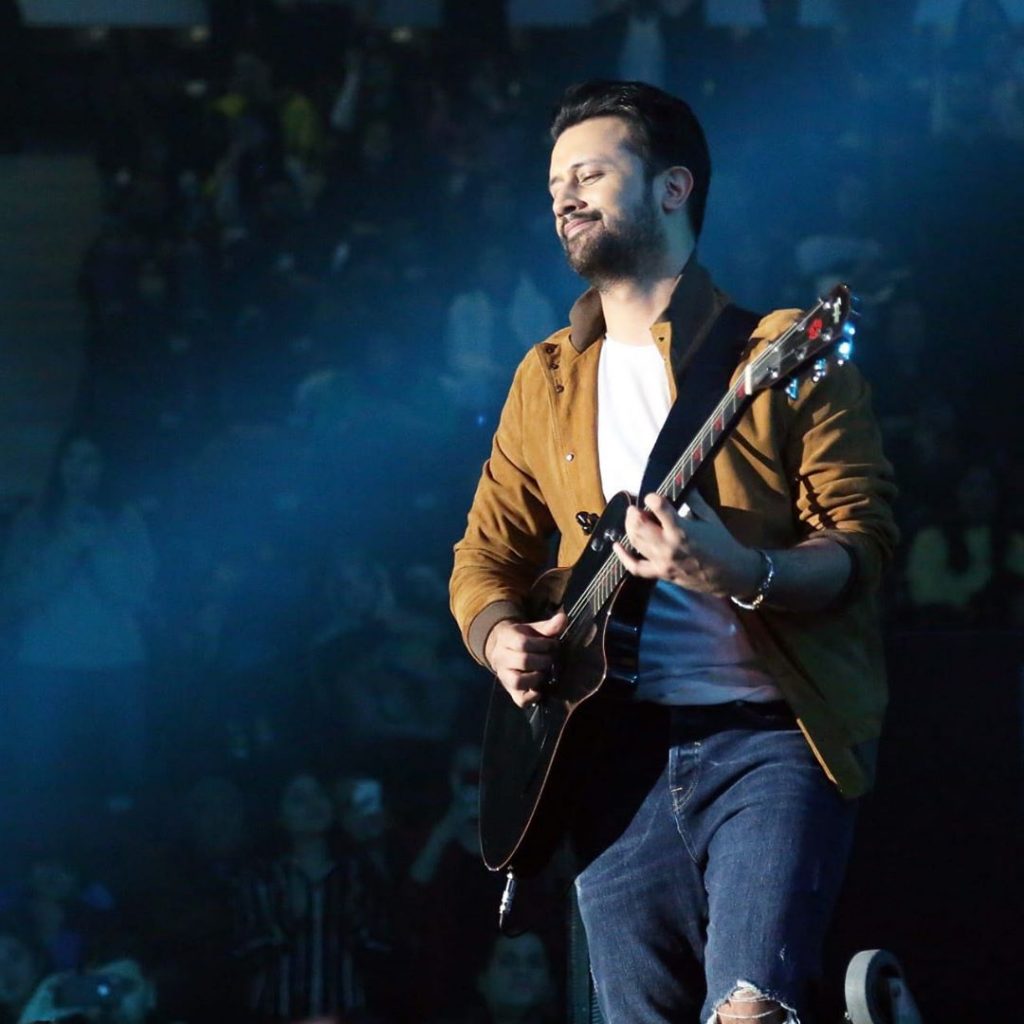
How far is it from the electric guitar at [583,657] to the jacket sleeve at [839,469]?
147mm

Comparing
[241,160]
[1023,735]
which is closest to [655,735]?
[1023,735]

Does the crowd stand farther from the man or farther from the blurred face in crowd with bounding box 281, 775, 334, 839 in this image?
the man

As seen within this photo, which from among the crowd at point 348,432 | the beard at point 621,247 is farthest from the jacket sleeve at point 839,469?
the crowd at point 348,432

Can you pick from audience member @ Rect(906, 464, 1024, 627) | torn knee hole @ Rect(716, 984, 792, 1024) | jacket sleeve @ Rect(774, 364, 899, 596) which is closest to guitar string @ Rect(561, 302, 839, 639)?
jacket sleeve @ Rect(774, 364, 899, 596)

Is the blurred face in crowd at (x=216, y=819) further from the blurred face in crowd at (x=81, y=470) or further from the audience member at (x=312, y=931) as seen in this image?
the blurred face in crowd at (x=81, y=470)

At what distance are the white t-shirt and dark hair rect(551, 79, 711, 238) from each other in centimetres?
31

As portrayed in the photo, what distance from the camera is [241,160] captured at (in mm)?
7309

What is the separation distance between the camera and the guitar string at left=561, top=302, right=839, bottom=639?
7.91 ft

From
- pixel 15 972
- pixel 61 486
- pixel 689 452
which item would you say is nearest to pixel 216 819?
pixel 15 972

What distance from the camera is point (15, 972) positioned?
5.68 m

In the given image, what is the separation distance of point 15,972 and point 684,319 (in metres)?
3.89

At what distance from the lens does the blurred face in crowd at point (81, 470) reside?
262 inches

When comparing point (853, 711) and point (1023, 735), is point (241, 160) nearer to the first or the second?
point (1023, 735)

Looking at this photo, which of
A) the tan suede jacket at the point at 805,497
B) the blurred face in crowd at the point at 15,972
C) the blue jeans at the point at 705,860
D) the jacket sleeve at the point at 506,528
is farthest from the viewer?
the blurred face in crowd at the point at 15,972
